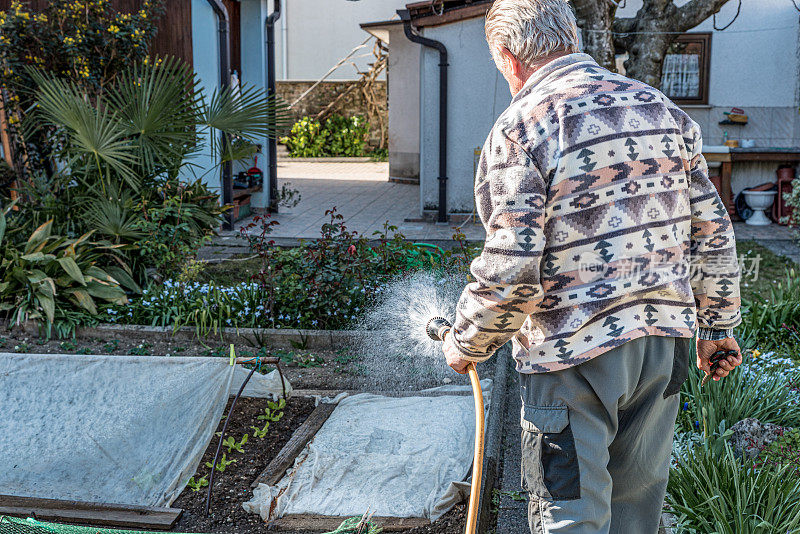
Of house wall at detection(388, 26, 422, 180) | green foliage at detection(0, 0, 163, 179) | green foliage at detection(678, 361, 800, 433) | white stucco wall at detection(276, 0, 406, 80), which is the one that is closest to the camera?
green foliage at detection(678, 361, 800, 433)

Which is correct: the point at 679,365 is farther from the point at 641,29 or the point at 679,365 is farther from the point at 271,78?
the point at 271,78

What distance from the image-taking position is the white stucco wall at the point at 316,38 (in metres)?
19.7

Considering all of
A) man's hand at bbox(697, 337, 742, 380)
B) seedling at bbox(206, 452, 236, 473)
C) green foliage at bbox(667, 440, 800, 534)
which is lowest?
seedling at bbox(206, 452, 236, 473)

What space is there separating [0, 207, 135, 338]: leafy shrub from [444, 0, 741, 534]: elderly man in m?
4.39

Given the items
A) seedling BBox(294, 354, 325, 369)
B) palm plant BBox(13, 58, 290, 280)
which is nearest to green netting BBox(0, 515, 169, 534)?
seedling BBox(294, 354, 325, 369)

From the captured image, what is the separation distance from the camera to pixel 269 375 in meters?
4.30

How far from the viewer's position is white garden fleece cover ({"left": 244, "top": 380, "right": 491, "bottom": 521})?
3180mm

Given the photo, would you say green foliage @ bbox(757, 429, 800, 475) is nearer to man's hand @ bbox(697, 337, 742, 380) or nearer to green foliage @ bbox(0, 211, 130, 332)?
man's hand @ bbox(697, 337, 742, 380)

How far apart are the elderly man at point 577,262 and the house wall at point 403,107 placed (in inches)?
524

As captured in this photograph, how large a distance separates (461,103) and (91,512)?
8190 mm

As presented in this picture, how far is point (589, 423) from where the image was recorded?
1875 mm

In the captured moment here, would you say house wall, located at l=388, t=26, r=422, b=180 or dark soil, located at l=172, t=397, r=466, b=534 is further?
house wall, located at l=388, t=26, r=422, b=180

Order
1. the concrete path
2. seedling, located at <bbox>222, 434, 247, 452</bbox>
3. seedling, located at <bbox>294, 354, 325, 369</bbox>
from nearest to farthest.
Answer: seedling, located at <bbox>222, 434, 247, 452</bbox>
seedling, located at <bbox>294, 354, 325, 369</bbox>
the concrete path

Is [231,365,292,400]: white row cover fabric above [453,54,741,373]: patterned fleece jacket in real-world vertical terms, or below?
below
